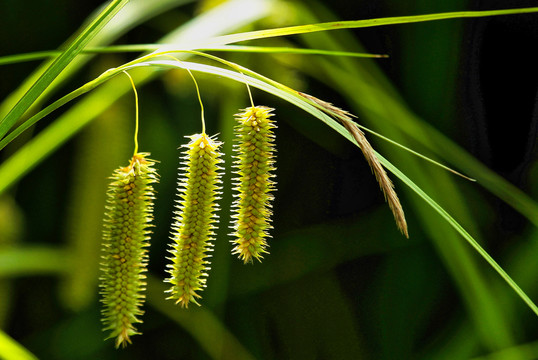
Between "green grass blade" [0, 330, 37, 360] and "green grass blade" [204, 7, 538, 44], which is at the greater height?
"green grass blade" [204, 7, 538, 44]

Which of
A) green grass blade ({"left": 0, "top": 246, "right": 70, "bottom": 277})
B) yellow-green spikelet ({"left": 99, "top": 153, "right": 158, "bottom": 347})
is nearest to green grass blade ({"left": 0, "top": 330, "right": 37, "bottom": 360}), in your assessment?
yellow-green spikelet ({"left": 99, "top": 153, "right": 158, "bottom": 347})

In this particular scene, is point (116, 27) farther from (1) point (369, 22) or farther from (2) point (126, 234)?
(1) point (369, 22)

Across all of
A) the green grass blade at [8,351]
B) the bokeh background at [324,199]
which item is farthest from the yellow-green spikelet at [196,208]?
the bokeh background at [324,199]

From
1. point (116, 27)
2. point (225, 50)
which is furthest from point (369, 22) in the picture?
point (116, 27)

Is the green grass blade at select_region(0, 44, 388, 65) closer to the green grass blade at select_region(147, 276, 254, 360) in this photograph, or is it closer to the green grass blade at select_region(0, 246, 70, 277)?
the green grass blade at select_region(0, 246, 70, 277)

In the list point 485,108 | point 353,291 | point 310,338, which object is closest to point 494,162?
point 485,108

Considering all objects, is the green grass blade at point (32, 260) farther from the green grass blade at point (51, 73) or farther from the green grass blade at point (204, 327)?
the green grass blade at point (51, 73)
